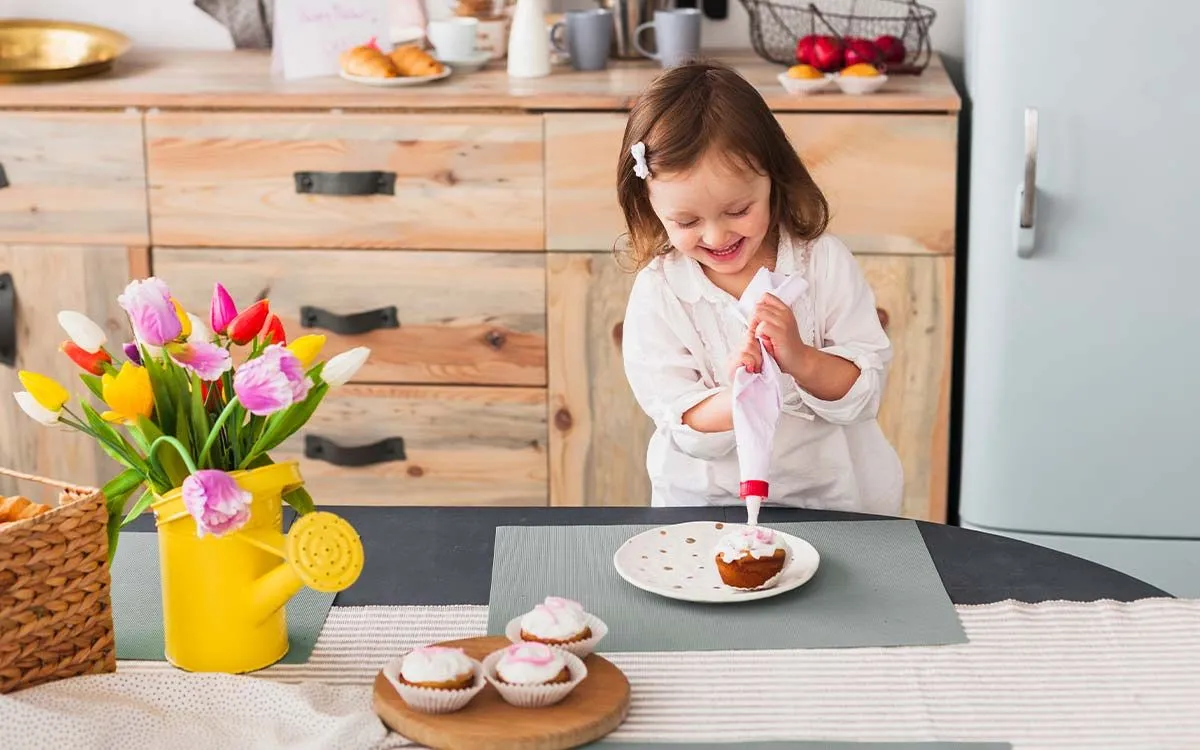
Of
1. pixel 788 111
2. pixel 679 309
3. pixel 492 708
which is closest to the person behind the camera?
pixel 492 708

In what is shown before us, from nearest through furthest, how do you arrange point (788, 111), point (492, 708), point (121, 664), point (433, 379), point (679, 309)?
point (492, 708) → point (121, 664) → point (679, 309) → point (788, 111) → point (433, 379)

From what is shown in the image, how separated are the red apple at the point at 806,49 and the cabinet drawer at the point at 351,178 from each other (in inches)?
19.8

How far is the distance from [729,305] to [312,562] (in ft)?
2.45

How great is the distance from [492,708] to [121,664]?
336mm

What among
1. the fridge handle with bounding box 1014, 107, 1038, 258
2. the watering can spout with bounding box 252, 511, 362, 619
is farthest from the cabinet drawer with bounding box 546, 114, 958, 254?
the watering can spout with bounding box 252, 511, 362, 619

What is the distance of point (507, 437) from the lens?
2.85 m

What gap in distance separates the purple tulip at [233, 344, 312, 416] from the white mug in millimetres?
1785

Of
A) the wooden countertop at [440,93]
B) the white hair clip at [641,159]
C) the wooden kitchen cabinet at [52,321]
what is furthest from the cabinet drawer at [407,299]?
the white hair clip at [641,159]

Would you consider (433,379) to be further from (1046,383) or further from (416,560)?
(416,560)

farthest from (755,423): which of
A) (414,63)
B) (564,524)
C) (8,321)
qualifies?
(8,321)

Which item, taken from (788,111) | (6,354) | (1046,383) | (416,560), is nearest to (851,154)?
(788,111)

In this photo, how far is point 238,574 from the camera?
1.26 metres

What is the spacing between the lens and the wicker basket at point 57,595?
3.81ft

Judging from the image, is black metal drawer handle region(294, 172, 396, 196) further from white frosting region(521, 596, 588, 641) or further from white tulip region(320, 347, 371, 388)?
white frosting region(521, 596, 588, 641)
